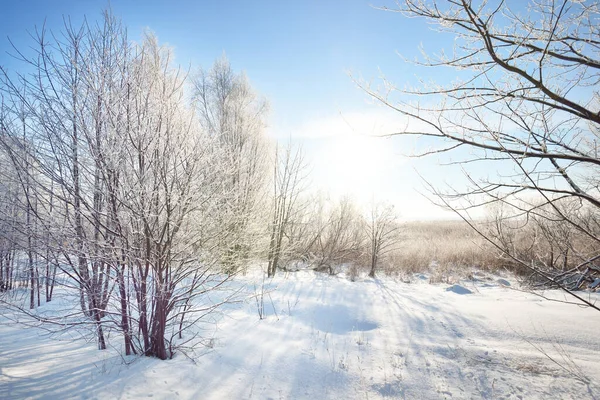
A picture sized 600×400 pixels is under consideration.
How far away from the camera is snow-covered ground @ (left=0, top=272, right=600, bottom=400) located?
96.2 inches

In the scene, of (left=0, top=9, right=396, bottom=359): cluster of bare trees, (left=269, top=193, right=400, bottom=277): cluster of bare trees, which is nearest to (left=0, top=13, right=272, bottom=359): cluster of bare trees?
(left=0, top=9, right=396, bottom=359): cluster of bare trees

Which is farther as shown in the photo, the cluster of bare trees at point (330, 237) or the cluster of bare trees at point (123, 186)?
the cluster of bare trees at point (330, 237)

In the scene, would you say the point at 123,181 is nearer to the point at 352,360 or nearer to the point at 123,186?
the point at 123,186

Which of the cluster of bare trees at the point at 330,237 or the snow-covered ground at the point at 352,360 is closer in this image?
the snow-covered ground at the point at 352,360

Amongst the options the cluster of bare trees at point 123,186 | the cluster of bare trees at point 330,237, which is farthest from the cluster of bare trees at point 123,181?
the cluster of bare trees at point 330,237

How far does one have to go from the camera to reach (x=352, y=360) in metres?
3.10

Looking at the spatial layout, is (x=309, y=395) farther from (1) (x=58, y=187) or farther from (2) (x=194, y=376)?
(1) (x=58, y=187)

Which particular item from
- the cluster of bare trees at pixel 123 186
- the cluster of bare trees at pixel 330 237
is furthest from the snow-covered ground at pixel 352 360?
the cluster of bare trees at pixel 330 237

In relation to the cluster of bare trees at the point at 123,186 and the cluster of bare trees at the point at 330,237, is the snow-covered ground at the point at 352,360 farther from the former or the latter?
the cluster of bare trees at the point at 330,237

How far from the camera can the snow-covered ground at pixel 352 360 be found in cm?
244

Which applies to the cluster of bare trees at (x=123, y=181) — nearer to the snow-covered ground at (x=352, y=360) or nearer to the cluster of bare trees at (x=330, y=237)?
the snow-covered ground at (x=352, y=360)

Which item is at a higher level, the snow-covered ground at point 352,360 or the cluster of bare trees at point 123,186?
the cluster of bare trees at point 123,186

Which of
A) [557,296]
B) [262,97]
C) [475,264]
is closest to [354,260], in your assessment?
[475,264]

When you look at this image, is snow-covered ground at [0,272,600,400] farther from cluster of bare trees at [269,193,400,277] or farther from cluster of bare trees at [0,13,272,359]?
cluster of bare trees at [269,193,400,277]
